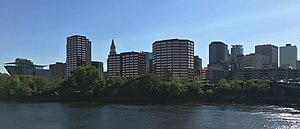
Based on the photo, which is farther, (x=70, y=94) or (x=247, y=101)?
(x=70, y=94)

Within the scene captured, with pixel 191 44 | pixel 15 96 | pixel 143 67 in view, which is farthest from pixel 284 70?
pixel 15 96

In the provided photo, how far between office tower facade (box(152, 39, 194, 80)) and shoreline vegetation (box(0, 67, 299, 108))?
2705 inches

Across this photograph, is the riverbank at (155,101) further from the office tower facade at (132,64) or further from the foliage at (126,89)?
the office tower facade at (132,64)

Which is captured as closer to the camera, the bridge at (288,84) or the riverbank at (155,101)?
the riverbank at (155,101)

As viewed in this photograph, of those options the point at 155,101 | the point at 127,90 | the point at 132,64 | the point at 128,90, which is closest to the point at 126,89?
the point at 127,90

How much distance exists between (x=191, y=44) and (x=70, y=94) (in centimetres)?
9456

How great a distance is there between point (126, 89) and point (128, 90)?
0.82 metres

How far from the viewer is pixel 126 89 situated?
369 feet

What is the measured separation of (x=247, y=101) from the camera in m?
100

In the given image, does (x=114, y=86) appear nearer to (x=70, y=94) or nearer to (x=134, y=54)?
(x=70, y=94)

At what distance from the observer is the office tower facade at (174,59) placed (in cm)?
18262

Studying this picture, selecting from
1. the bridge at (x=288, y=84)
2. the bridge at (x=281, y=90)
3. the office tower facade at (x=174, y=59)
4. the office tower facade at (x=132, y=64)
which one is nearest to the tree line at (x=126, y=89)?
the bridge at (x=281, y=90)

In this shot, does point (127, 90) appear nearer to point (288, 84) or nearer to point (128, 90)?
point (128, 90)

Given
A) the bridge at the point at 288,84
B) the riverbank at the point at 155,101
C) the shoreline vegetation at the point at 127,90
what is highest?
the bridge at the point at 288,84
